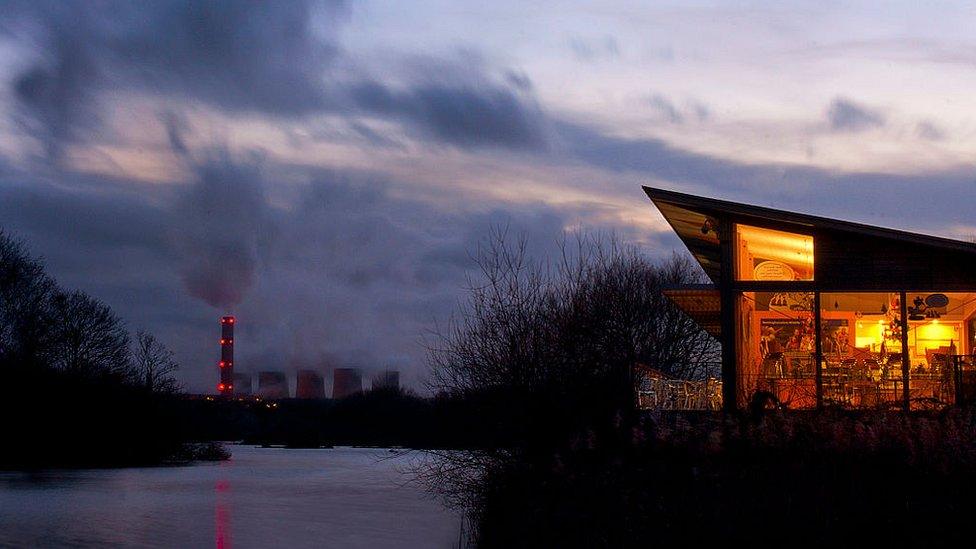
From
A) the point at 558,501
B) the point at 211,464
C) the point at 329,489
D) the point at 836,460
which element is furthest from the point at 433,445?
the point at 211,464

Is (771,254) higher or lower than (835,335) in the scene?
higher

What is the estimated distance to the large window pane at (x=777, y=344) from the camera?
2216 cm

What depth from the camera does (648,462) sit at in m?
18.5

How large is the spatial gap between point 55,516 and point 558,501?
16.3 meters

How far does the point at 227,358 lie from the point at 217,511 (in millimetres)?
99013

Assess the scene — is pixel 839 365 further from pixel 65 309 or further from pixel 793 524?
pixel 65 309

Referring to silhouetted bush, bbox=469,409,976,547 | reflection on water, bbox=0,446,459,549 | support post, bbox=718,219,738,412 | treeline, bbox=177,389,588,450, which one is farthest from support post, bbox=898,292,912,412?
reflection on water, bbox=0,446,459,549

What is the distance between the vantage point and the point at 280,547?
24.4 m

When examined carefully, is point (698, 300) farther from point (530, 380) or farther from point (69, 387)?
point (69, 387)

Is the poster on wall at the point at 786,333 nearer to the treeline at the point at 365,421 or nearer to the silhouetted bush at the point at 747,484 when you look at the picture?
the silhouetted bush at the point at 747,484

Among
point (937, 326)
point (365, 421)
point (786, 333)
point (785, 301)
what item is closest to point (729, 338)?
point (786, 333)

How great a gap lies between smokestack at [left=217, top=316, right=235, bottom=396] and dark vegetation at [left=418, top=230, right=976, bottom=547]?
4062 inches

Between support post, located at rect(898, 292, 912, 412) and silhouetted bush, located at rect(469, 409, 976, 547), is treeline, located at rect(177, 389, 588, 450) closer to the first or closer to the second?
silhouetted bush, located at rect(469, 409, 976, 547)

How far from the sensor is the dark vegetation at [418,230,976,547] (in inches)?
564
